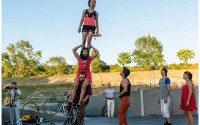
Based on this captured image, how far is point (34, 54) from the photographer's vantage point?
47.0 m

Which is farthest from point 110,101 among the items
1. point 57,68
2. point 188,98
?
point 57,68

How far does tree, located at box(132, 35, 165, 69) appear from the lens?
45.2 meters

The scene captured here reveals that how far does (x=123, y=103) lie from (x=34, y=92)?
2342cm

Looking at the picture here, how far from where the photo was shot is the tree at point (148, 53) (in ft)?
148

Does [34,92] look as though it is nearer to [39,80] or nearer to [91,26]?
[39,80]

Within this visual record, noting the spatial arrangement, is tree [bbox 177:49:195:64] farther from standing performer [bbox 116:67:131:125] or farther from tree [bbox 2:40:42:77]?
standing performer [bbox 116:67:131:125]

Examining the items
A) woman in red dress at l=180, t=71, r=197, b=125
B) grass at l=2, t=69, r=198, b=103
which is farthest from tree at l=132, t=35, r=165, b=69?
woman in red dress at l=180, t=71, r=197, b=125

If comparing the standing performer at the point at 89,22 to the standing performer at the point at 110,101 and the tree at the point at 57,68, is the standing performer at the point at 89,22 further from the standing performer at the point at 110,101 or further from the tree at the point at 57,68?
the tree at the point at 57,68

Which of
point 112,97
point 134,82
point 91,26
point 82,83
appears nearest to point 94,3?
point 91,26

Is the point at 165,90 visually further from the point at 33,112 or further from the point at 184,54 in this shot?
the point at 184,54

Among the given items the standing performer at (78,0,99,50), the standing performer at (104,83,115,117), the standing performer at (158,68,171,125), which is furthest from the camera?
the standing performer at (104,83,115,117)

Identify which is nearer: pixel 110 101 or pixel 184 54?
pixel 110 101

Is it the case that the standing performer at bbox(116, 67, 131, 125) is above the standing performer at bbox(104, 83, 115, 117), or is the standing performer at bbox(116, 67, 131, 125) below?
above

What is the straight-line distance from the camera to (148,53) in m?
49.0
